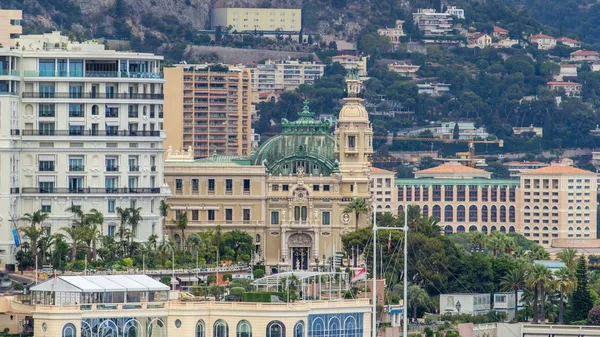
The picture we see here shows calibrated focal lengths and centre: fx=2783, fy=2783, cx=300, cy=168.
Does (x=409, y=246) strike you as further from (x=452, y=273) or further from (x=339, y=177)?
(x=339, y=177)

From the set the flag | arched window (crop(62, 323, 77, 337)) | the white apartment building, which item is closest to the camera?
arched window (crop(62, 323, 77, 337))

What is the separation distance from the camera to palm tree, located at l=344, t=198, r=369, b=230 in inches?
7623

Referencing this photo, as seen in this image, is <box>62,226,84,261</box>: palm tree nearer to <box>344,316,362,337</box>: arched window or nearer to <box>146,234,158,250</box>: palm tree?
<box>146,234,158,250</box>: palm tree

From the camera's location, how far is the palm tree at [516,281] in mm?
171750

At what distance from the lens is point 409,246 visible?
6924 inches

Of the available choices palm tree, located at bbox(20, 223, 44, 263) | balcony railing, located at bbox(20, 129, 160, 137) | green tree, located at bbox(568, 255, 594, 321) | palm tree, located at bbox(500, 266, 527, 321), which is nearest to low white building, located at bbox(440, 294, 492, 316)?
palm tree, located at bbox(500, 266, 527, 321)

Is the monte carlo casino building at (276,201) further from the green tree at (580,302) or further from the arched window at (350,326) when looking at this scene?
the arched window at (350,326)

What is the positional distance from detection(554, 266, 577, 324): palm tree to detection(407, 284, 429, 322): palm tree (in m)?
8.01

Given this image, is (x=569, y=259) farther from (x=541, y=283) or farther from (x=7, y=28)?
(x=7, y=28)

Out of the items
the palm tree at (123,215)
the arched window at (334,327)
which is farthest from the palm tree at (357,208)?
the arched window at (334,327)

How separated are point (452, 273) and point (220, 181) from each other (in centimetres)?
2512

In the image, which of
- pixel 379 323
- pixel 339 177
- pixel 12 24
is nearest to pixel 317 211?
pixel 339 177

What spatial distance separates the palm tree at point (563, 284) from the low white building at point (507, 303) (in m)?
3.74

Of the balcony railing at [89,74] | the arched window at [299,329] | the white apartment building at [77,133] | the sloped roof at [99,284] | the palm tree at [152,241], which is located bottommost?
the arched window at [299,329]
